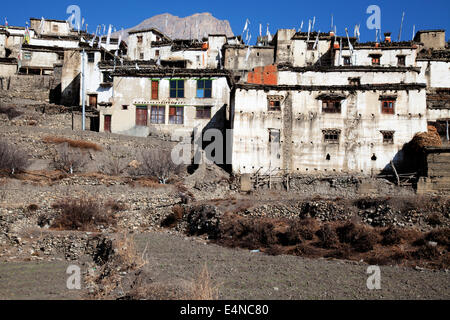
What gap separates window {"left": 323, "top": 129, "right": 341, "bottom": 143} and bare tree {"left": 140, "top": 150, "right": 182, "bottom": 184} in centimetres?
1124

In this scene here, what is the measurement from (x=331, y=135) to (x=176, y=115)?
47.1ft

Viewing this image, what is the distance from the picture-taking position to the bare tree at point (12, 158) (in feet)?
102

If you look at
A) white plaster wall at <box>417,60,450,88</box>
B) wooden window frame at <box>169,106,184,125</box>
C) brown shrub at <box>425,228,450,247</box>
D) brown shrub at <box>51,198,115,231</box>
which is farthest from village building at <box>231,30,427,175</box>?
white plaster wall at <box>417,60,450,88</box>

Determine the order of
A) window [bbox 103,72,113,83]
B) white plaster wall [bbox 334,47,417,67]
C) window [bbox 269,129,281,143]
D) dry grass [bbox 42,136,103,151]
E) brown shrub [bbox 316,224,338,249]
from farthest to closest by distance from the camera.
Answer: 1. white plaster wall [bbox 334,47,417,67]
2. window [bbox 103,72,113,83]
3. dry grass [bbox 42,136,103,151]
4. window [bbox 269,129,281,143]
5. brown shrub [bbox 316,224,338,249]

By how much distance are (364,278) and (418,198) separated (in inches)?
393

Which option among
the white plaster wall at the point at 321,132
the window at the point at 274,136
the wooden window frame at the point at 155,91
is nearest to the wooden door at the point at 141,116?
the wooden window frame at the point at 155,91

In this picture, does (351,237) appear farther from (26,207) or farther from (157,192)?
(26,207)

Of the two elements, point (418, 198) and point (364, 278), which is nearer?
point (364, 278)

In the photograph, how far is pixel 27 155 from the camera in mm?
33344

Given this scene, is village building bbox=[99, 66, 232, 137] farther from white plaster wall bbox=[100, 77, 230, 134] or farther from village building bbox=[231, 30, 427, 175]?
village building bbox=[231, 30, 427, 175]

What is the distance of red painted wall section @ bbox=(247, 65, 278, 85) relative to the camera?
38.0 metres

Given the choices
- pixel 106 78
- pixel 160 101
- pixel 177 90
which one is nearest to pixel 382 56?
pixel 177 90
